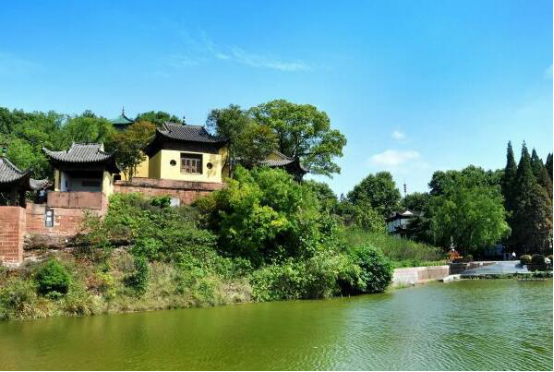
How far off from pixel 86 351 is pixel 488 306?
42.0ft

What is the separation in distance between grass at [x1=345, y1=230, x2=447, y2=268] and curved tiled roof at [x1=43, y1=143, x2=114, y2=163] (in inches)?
559

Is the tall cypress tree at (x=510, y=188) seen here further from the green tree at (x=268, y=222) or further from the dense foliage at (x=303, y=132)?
the green tree at (x=268, y=222)

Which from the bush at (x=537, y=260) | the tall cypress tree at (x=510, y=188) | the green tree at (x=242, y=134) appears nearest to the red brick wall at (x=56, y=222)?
the green tree at (x=242, y=134)

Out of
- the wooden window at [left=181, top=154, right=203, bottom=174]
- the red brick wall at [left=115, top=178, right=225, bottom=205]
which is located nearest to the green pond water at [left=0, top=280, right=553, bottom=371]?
the red brick wall at [left=115, top=178, right=225, bottom=205]

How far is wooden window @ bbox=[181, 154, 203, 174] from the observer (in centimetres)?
2858

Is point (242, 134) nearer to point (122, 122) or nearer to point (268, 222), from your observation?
point (268, 222)

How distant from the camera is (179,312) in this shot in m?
16.3

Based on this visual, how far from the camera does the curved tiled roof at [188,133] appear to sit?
28.2 metres

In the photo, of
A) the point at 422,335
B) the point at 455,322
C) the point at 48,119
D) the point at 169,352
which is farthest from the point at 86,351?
the point at 48,119

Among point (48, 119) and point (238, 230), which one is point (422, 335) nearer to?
point (238, 230)

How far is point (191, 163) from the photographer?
28703 mm

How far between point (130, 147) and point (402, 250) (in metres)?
19.2

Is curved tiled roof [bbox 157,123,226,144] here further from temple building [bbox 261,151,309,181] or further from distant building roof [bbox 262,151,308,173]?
temple building [bbox 261,151,309,181]

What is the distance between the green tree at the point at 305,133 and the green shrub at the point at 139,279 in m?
18.5
